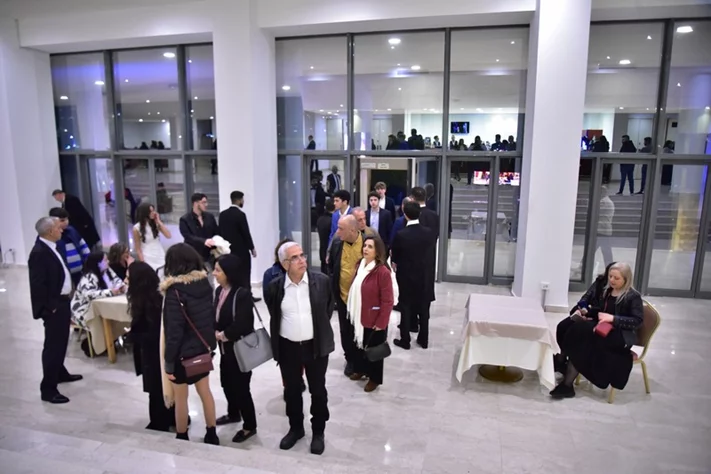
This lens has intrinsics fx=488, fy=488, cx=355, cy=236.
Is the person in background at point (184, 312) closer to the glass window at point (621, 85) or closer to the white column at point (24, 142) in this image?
the glass window at point (621, 85)

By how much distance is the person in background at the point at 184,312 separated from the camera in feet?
10.7

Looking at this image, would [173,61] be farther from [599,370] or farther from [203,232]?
[599,370]

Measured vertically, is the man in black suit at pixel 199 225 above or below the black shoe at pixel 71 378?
above

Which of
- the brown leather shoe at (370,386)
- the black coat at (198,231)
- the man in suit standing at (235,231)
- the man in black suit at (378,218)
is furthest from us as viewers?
the man in black suit at (378,218)

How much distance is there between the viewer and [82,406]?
169 inches

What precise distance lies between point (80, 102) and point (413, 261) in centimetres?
804

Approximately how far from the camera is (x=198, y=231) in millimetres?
6227

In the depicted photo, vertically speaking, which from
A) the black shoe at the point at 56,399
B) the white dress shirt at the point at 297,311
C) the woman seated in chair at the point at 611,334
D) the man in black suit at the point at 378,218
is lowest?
the black shoe at the point at 56,399

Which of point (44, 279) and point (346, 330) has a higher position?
point (44, 279)

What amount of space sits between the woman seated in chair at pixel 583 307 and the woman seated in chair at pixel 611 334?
5 centimetres

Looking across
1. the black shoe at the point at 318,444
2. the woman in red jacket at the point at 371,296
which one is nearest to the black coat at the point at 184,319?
the black shoe at the point at 318,444

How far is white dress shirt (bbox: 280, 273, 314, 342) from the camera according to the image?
3.37 m

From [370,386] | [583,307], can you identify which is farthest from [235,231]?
[583,307]

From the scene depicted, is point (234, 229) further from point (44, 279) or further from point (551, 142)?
point (551, 142)
